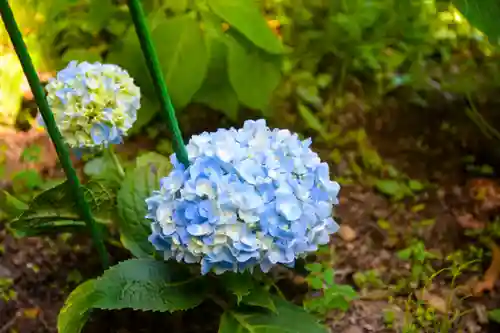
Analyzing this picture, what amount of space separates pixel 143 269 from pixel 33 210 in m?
0.25

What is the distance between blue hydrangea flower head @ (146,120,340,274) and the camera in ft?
3.49

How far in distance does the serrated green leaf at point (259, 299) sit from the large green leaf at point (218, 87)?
0.58 m

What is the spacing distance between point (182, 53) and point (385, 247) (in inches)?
23.4

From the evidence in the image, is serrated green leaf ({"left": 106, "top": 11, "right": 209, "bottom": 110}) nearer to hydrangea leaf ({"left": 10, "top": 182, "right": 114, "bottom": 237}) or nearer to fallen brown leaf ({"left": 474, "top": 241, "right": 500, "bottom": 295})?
hydrangea leaf ({"left": 10, "top": 182, "right": 114, "bottom": 237})

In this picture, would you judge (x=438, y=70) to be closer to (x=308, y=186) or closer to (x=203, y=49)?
(x=203, y=49)

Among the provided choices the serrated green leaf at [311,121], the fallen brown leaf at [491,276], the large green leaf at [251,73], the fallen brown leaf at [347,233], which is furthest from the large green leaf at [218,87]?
the fallen brown leaf at [491,276]

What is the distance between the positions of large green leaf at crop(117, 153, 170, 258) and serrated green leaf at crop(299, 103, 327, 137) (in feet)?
1.86

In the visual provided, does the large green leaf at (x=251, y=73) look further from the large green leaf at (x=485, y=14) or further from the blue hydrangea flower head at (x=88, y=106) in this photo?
the large green leaf at (x=485, y=14)

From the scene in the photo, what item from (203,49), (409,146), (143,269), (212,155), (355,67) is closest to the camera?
(212,155)

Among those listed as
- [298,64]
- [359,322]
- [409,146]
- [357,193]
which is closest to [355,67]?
[298,64]

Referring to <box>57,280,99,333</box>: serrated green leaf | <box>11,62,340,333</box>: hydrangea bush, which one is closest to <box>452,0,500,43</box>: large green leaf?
<box>11,62,340,333</box>: hydrangea bush

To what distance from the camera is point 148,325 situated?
4.51ft

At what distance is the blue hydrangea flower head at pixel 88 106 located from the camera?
1264 millimetres

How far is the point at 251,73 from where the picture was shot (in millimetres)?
1645
